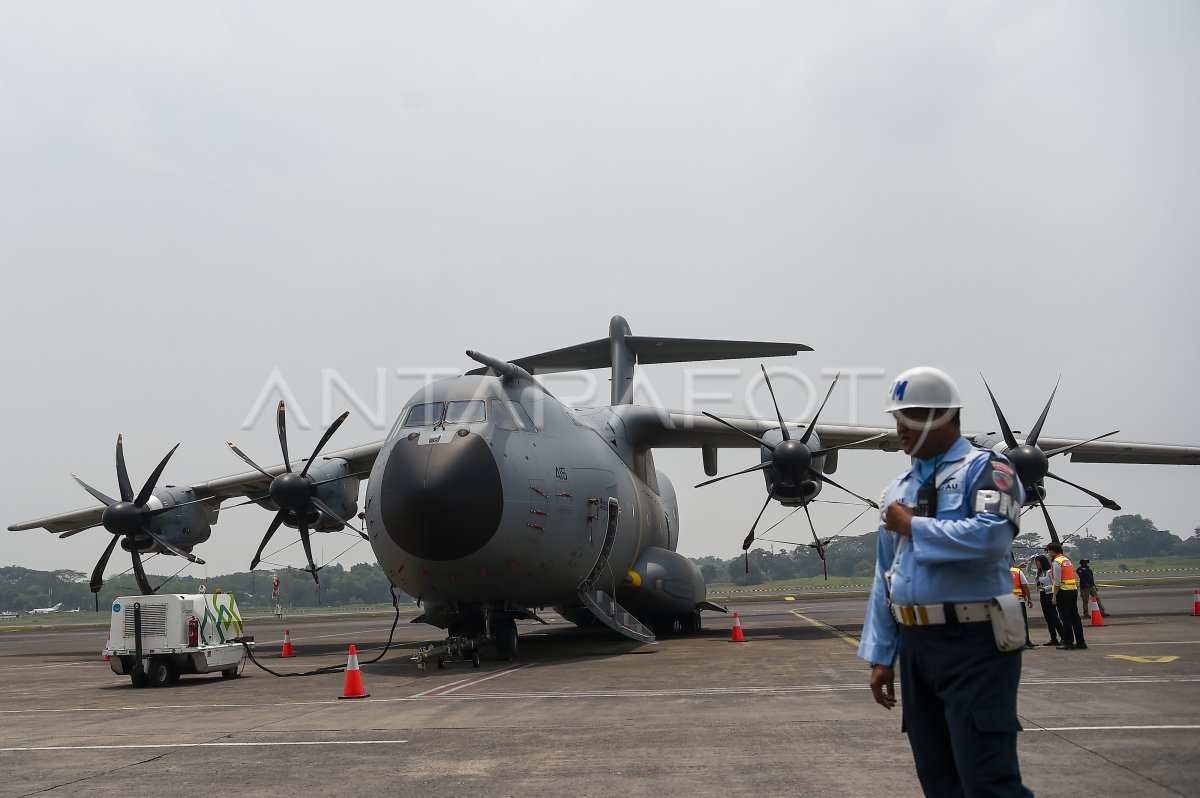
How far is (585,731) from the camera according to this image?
340 inches

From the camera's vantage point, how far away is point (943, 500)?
14.0 feet

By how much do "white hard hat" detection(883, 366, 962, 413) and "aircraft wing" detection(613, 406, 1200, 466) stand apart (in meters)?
17.7

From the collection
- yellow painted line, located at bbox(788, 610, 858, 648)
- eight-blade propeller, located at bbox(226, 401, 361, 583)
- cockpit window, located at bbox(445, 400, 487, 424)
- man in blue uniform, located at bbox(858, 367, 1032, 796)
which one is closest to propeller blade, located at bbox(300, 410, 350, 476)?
eight-blade propeller, located at bbox(226, 401, 361, 583)

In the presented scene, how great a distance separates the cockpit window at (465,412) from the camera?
52.5 feet

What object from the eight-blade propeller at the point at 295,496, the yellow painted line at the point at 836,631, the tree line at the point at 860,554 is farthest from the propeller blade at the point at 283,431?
the tree line at the point at 860,554

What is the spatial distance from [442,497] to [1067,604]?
9797 millimetres

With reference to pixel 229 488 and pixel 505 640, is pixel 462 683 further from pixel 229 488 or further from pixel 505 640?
pixel 229 488

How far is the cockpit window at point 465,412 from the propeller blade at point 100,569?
11.8 meters

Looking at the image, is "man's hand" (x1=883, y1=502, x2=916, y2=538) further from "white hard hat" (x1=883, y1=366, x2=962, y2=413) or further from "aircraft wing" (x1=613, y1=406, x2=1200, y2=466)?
"aircraft wing" (x1=613, y1=406, x2=1200, y2=466)

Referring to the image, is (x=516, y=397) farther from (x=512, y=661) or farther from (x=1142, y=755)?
(x=1142, y=755)

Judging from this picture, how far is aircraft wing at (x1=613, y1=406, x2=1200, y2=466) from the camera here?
22.4 metres

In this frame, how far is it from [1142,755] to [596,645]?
1469 centimetres

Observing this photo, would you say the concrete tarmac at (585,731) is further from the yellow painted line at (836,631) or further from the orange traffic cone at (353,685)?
the yellow painted line at (836,631)

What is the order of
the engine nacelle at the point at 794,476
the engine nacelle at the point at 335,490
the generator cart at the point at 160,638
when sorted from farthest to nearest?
the engine nacelle at the point at 335,490, the engine nacelle at the point at 794,476, the generator cart at the point at 160,638
